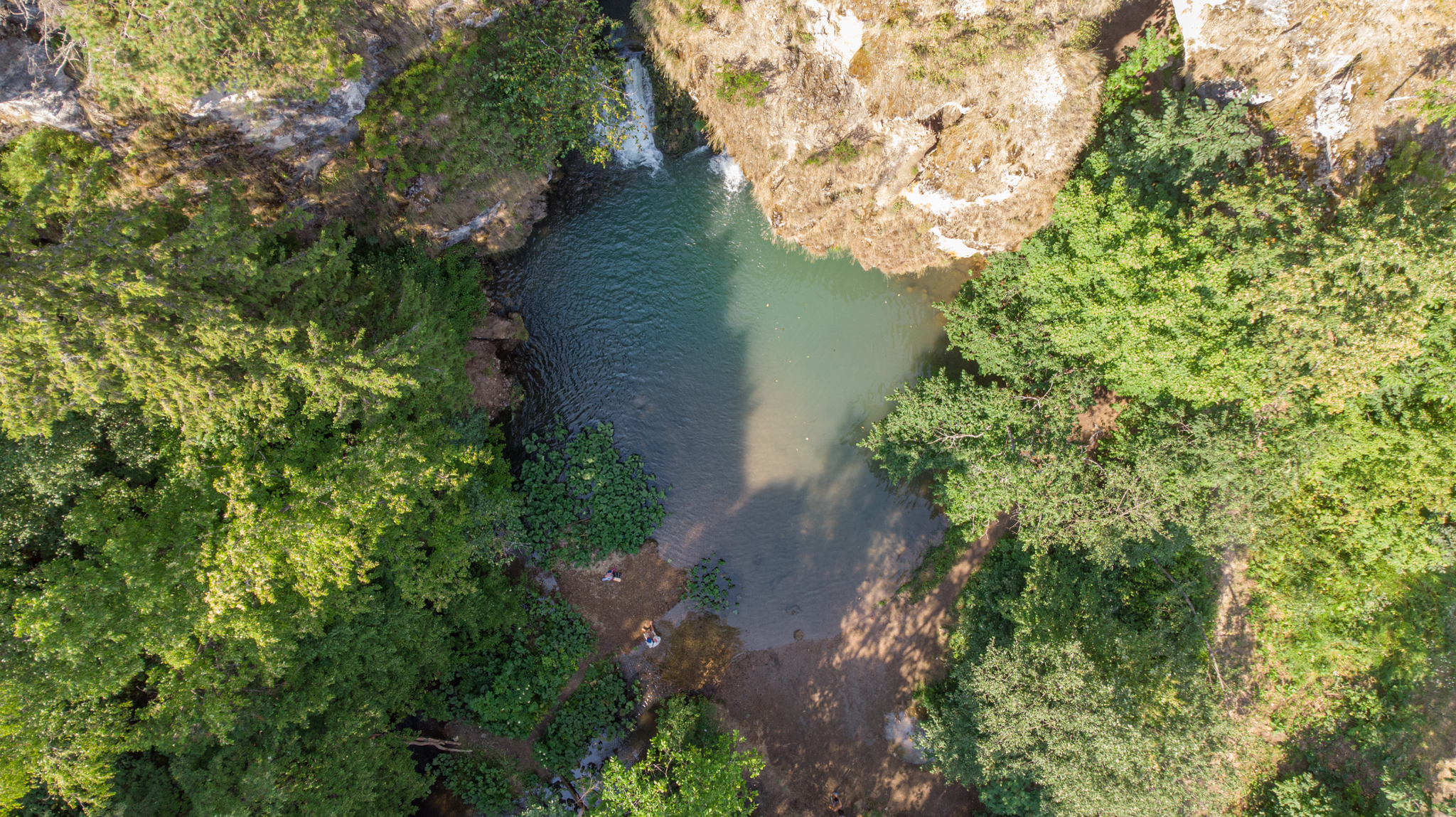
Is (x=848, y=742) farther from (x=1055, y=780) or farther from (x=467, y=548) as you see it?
(x=467, y=548)

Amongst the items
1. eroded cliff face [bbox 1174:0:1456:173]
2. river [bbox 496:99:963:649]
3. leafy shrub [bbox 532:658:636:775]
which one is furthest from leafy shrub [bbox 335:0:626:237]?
eroded cliff face [bbox 1174:0:1456:173]

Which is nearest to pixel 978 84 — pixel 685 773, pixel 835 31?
pixel 835 31

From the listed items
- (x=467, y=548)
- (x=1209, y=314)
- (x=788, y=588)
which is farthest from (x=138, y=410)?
(x=1209, y=314)

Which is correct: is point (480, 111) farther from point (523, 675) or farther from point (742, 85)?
point (523, 675)

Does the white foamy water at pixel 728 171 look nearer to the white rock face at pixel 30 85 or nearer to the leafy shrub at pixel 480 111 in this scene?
the leafy shrub at pixel 480 111

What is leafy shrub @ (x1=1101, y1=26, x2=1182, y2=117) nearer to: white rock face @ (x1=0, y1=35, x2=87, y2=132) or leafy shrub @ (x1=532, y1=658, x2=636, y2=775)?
leafy shrub @ (x1=532, y1=658, x2=636, y2=775)

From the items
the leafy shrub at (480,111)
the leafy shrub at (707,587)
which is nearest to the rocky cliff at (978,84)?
the leafy shrub at (480,111)
